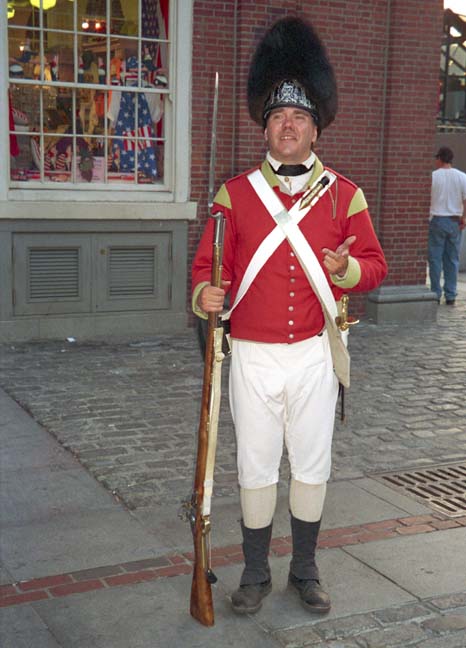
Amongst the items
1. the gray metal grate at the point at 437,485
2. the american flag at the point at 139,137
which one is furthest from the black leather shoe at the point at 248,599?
the american flag at the point at 139,137

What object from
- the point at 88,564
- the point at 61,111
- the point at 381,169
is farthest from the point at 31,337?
the point at 88,564

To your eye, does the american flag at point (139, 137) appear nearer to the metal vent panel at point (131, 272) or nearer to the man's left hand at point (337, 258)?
the metal vent panel at point (131, 272)

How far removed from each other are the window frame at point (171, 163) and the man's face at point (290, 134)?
5729 mm

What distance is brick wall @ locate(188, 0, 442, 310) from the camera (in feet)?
31.9

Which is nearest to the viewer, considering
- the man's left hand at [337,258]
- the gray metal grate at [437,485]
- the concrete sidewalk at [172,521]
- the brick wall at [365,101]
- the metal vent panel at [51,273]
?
the man's left hand at [337,258]

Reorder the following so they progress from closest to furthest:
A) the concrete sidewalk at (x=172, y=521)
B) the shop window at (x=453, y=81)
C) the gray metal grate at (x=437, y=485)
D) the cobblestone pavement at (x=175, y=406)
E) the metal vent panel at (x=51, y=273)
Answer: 1. the concrete sidewalk at (x=172, y=521)
2. the gray metal grate at (x=437, y=485)
3. the cobblestone pavement at (x=175, y=406)
4. the metal vent panel at (x=51, y=273)
5. the shop window at (x=453, y=81)

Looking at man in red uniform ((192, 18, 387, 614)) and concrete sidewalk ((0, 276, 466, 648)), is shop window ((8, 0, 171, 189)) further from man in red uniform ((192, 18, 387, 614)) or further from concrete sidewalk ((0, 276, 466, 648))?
man in red uniform ((192, 18, 387, 614))

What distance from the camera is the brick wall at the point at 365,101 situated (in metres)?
9.72

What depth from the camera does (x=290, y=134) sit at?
3.77m

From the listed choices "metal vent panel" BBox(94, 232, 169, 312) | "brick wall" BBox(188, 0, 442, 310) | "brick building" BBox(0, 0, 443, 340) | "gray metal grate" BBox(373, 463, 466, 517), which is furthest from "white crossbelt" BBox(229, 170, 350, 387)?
"brick wall" BBox(188, 0, 442, 310)

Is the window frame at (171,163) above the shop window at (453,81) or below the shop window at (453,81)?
below

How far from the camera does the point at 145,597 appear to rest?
394cm

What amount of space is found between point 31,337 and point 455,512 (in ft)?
17.6

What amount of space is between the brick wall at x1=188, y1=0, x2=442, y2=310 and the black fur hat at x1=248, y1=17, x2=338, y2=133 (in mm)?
5906
